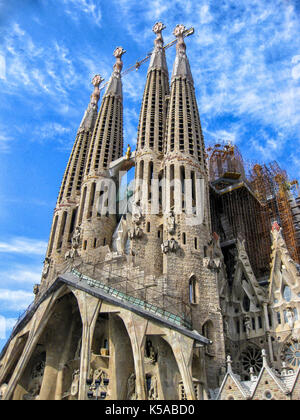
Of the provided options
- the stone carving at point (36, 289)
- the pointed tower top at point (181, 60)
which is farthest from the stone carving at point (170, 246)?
the pointed tower top at point (181, 60)

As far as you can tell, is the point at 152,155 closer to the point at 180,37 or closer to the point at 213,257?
the point at 213,257

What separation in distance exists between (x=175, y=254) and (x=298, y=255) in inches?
522

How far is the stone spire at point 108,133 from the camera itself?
134 feet

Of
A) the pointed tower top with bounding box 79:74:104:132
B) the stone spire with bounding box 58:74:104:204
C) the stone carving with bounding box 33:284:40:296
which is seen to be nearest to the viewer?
the stone carving with bounding box 33:284:40:296

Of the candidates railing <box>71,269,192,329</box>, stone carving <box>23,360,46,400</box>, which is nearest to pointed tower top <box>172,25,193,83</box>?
railing <box>71,269,192,329</box>

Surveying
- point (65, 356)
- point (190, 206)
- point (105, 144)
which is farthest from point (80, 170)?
point (65, 356)

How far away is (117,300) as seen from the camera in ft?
76.7

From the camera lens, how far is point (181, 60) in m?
41.6

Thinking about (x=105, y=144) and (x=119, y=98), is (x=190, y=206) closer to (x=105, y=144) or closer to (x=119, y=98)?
(x=105, y=144)

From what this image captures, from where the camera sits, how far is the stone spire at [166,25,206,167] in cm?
3303

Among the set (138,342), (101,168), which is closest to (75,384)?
(138,342)

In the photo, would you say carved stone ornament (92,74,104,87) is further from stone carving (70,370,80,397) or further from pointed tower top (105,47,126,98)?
stone carving (70,370,80,397)

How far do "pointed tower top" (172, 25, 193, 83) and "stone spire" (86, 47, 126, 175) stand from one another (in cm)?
855

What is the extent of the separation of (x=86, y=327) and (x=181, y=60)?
2901 centimetres
